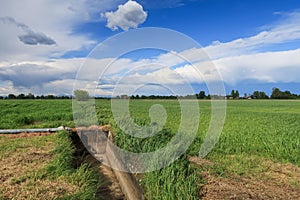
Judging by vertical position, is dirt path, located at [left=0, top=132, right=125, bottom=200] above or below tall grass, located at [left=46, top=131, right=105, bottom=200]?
below

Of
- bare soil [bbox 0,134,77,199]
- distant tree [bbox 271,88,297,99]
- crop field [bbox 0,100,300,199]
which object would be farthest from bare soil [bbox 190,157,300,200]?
distant tree [bbox 271,88,297,99]

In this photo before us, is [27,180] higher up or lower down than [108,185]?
higher up

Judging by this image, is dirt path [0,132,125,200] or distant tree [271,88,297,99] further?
distant tree [271,88,297,99]

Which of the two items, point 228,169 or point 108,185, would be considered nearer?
point 228,169

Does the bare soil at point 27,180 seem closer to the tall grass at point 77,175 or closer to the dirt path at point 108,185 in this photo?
the tall grass at point 77,175

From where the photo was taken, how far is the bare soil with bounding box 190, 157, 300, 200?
303cm

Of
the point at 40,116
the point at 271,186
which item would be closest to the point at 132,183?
the point at 271,186

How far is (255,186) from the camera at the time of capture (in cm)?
338

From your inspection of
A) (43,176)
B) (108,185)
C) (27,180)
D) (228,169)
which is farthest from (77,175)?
(228,169)

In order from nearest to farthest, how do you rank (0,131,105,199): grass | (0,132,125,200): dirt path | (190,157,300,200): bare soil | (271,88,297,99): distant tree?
(190,157,300,200): bare soil
(0,131,105,199): grass
(0,132,125,200): dirt path
(271,88,297,99): distant tree

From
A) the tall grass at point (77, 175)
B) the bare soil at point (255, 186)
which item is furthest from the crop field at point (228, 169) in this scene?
the tall grass at point (77, 175)

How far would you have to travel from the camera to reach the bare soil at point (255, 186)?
119 inches

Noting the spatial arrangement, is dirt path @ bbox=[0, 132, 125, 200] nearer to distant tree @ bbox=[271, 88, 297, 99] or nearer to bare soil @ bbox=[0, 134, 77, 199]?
bare soil @ bbox=[0, 134, 77, 199]

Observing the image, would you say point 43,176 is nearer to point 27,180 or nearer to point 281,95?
point 27,180
